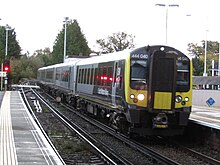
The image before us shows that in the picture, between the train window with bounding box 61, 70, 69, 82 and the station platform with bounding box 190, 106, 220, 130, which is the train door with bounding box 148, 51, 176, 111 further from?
the train window with bounding box 61, 70, 69, 82

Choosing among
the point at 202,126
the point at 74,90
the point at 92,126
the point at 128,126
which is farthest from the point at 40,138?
the point at 74,90

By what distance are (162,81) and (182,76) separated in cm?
93

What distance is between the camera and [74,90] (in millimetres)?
28047

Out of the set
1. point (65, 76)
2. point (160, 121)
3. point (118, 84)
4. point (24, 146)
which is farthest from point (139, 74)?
point (65, 76)

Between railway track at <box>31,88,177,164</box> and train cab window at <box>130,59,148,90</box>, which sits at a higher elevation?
train cab window at <box>130,59,148,90</box>

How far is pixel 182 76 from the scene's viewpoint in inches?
599

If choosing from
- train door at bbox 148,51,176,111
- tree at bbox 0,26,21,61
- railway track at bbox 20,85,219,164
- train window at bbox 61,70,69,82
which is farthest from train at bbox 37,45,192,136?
tree at bbox 0,26,21,61

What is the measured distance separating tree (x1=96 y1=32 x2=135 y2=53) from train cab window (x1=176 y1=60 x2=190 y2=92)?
64.0 metres

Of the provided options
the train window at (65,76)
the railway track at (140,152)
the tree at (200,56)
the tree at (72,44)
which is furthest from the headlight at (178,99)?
the tree at (72,44)

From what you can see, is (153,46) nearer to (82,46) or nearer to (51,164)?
(51,164)

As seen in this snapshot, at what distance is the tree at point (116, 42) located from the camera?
7969cm

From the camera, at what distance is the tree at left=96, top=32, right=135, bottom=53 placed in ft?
261

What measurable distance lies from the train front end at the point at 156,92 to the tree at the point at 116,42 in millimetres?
64366

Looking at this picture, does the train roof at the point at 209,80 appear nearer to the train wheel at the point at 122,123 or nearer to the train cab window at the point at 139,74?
the train wheel at the point at 122,123
